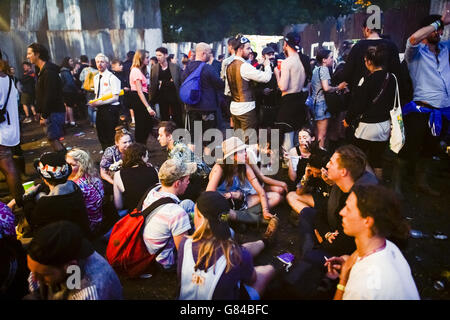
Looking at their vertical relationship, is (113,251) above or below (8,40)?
below

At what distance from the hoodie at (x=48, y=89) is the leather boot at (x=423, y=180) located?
18.2 feet

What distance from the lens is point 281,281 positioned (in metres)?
2.90

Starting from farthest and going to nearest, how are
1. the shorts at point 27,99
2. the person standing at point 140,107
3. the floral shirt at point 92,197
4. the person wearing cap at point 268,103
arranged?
the shorts at point 27,99
the person wearing cap at point 268,103
the person standing at point 140,107
the floral shirt at point 92,197

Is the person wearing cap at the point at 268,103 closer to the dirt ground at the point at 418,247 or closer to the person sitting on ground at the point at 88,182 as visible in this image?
the dirt ground at the point at 418,247

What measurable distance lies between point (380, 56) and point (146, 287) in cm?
352

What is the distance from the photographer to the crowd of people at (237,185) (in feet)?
6.74

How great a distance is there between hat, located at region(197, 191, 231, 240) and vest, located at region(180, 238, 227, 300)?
0.55 feet

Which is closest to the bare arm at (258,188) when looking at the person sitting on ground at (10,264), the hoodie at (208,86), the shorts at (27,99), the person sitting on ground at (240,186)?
the person sitting on ground at (240,186)

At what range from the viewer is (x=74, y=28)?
14.2 metres

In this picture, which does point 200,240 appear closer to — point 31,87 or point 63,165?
point 63,165

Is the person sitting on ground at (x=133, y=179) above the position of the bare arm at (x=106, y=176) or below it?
above

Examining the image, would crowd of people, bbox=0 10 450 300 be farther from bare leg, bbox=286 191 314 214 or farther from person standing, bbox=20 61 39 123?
person standing, bbox=20 61 39 123

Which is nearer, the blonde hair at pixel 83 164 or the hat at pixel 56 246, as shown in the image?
the hat at pixel 56 246

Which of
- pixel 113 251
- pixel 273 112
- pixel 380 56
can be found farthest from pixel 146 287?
pixel 273 112
